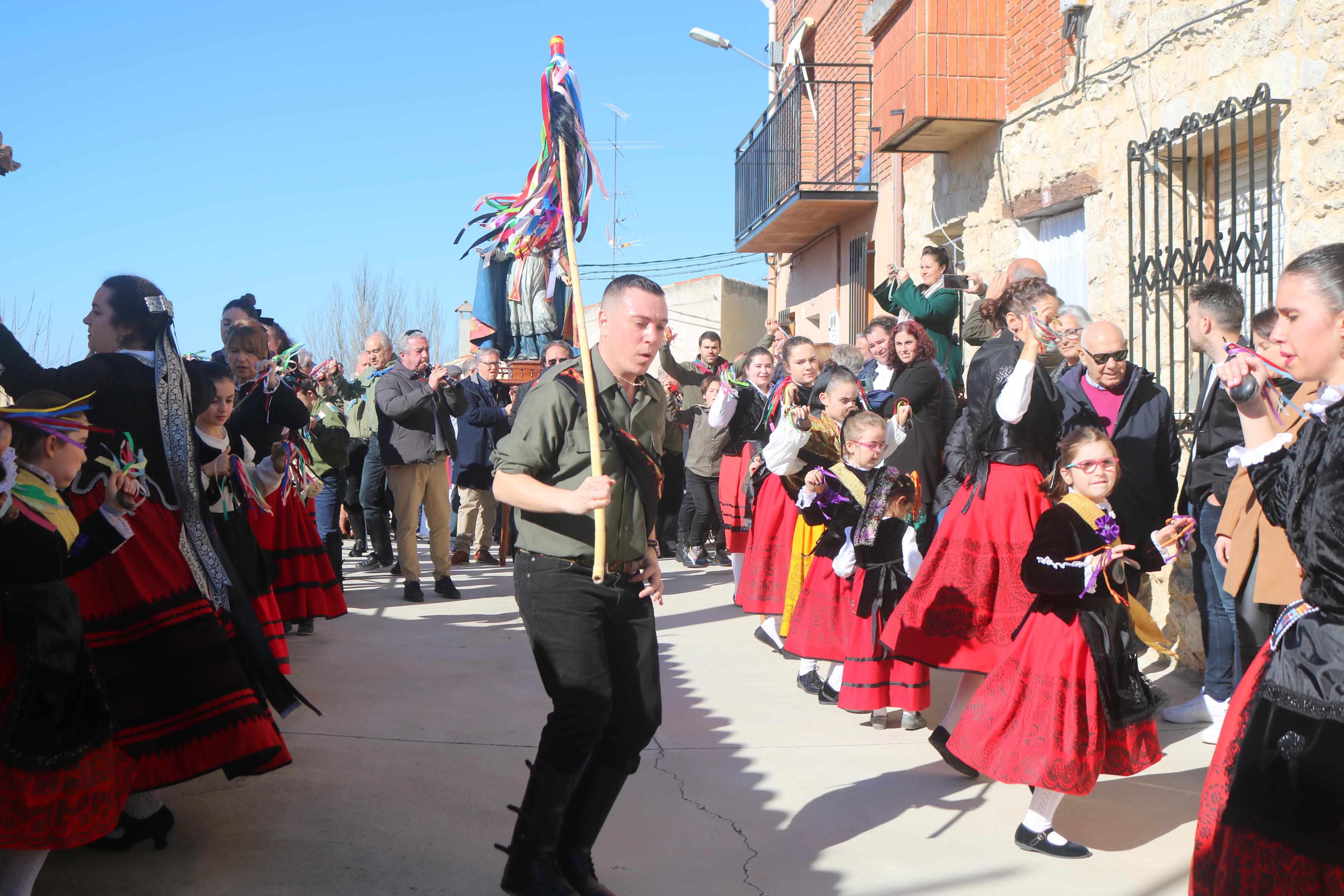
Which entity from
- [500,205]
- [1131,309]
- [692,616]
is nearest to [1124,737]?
[500,205]

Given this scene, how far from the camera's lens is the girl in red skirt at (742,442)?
8.14m

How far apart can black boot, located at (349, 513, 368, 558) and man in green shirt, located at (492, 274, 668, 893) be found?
8676 millimetres

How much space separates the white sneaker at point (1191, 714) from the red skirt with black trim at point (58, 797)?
454 centimetres

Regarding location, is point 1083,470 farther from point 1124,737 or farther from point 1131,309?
point 1131,309

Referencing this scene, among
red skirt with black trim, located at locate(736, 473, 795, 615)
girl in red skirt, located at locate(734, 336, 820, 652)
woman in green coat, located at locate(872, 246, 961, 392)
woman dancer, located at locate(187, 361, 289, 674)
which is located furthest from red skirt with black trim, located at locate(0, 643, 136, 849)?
woman in green coat, located at locate(872, 246, 961, 392)

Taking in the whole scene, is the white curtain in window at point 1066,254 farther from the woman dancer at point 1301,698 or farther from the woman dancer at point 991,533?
the woman dancer at point 1301,698

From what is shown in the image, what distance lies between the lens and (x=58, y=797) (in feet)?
9.45

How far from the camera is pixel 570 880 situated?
3273mm

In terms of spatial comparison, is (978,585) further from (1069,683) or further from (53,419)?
(53,419)

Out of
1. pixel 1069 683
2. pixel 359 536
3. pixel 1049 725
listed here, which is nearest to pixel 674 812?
pixel 1049 725

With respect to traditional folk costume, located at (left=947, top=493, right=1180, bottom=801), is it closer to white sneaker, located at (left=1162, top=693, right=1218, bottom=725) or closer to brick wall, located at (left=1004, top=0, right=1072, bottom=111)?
white sneaker, located at (left=1162, top=693, right=1218, bottom=725)

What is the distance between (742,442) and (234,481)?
4401mm

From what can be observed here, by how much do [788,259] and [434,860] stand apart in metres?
15.8

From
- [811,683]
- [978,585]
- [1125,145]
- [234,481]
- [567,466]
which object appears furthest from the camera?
[1125,145]
